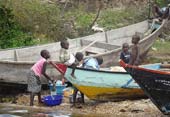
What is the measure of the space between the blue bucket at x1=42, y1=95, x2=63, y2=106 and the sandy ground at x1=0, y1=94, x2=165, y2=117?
0.10m

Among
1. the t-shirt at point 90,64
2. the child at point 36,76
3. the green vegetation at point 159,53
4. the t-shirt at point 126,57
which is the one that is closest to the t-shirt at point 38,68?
the child at point 36,76

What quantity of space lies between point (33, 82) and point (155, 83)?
3.23m

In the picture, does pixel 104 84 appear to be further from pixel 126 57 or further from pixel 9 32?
pixel 9 32

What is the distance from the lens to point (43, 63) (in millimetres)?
12305

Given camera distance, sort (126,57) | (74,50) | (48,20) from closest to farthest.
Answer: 1. (126,57)
2. (74,50)
3. (48,20)

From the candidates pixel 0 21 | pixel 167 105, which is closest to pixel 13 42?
pixel 0 21

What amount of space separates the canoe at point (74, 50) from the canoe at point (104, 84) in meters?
1.65

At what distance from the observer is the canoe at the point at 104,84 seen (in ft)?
39.5

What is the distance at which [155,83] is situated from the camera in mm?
10672

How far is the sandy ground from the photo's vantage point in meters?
11.5

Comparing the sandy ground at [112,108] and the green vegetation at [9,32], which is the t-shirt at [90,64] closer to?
the sandy ground at [112,108]

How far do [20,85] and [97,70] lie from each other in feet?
8.42

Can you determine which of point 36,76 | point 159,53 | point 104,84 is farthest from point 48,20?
point 104,84

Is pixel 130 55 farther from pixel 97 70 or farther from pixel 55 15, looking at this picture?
pixel 55 15
